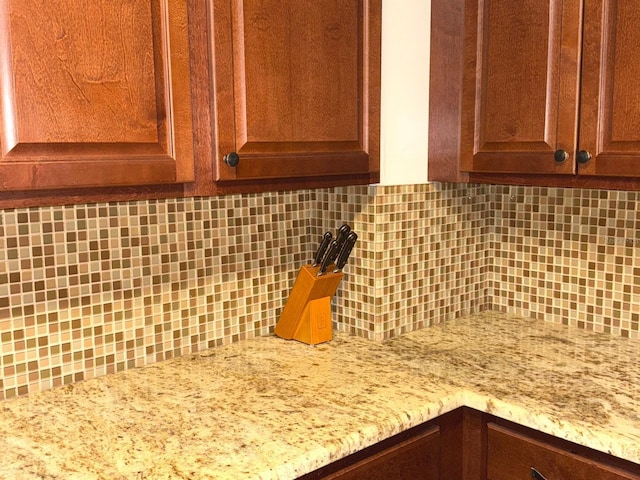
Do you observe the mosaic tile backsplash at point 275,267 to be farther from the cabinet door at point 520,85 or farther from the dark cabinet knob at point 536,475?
the dark cabinet knob at point 536,475

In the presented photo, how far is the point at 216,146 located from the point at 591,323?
127cm

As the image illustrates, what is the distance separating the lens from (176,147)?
4.35 feet

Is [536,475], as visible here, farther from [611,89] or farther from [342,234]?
Answer: [611,89]

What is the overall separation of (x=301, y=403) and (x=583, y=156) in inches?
34.2

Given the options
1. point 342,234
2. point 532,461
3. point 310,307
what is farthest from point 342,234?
point 532,461

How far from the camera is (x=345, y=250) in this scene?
1.82 m

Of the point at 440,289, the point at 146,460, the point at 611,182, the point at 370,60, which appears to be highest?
the point at 370,60

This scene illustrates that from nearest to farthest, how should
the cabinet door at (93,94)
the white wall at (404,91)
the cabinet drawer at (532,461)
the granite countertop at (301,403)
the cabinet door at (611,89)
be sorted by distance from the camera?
the cabinet door at (93,94), the granite countertop at (301,403), the cabinet drawer at (532,461), the cabinet door at (611,89), the white wall at (404,91)

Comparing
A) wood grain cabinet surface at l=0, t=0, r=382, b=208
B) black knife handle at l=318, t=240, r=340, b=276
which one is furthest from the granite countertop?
wood grain cabinet surface at l=0, t=0, r=382, b=208

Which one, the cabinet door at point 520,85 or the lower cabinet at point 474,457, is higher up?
the cabinet door at point 520,85

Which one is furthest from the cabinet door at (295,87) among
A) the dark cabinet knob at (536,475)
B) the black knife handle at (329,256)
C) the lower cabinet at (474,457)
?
the dark cabinet knob at (536,475)

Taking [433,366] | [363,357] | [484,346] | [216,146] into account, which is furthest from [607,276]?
[216,146]

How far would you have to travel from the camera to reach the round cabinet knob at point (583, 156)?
1.54m

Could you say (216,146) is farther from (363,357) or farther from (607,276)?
(607,276)
